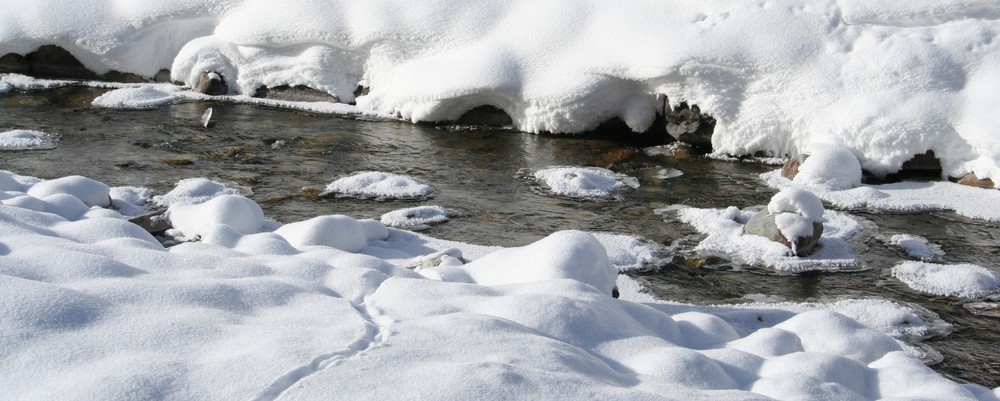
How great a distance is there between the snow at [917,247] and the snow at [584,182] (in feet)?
7.06

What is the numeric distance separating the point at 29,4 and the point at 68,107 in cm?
235

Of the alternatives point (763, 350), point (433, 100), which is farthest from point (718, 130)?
point (763, 350)

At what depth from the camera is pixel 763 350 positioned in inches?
164

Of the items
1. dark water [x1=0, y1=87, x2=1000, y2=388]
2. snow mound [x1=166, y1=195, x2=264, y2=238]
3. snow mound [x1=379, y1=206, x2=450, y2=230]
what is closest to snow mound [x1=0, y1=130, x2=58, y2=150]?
dark water [x1=0, y1=87, x2=1000, y2=388]

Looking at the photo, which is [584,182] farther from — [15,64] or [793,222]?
[15,64]

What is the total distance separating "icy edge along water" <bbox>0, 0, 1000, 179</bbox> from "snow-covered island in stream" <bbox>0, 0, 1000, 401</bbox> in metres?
0.03

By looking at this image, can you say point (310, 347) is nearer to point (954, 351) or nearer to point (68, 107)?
point (954, 351)

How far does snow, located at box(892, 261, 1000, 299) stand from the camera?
584 centimetres

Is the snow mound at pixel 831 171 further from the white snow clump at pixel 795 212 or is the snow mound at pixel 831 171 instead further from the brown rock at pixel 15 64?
the brown rock at pixel 15 64

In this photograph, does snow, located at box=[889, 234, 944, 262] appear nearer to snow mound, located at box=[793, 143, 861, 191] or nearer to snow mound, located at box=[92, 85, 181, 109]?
snow mound, located at box=[793, 143, 861, 191]

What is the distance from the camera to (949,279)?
5.98m

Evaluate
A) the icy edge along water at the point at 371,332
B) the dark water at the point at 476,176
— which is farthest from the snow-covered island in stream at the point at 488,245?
the dark water at the point at 476,176

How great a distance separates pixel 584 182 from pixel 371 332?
15.3ft

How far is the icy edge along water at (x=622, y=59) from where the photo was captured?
8.47 m
